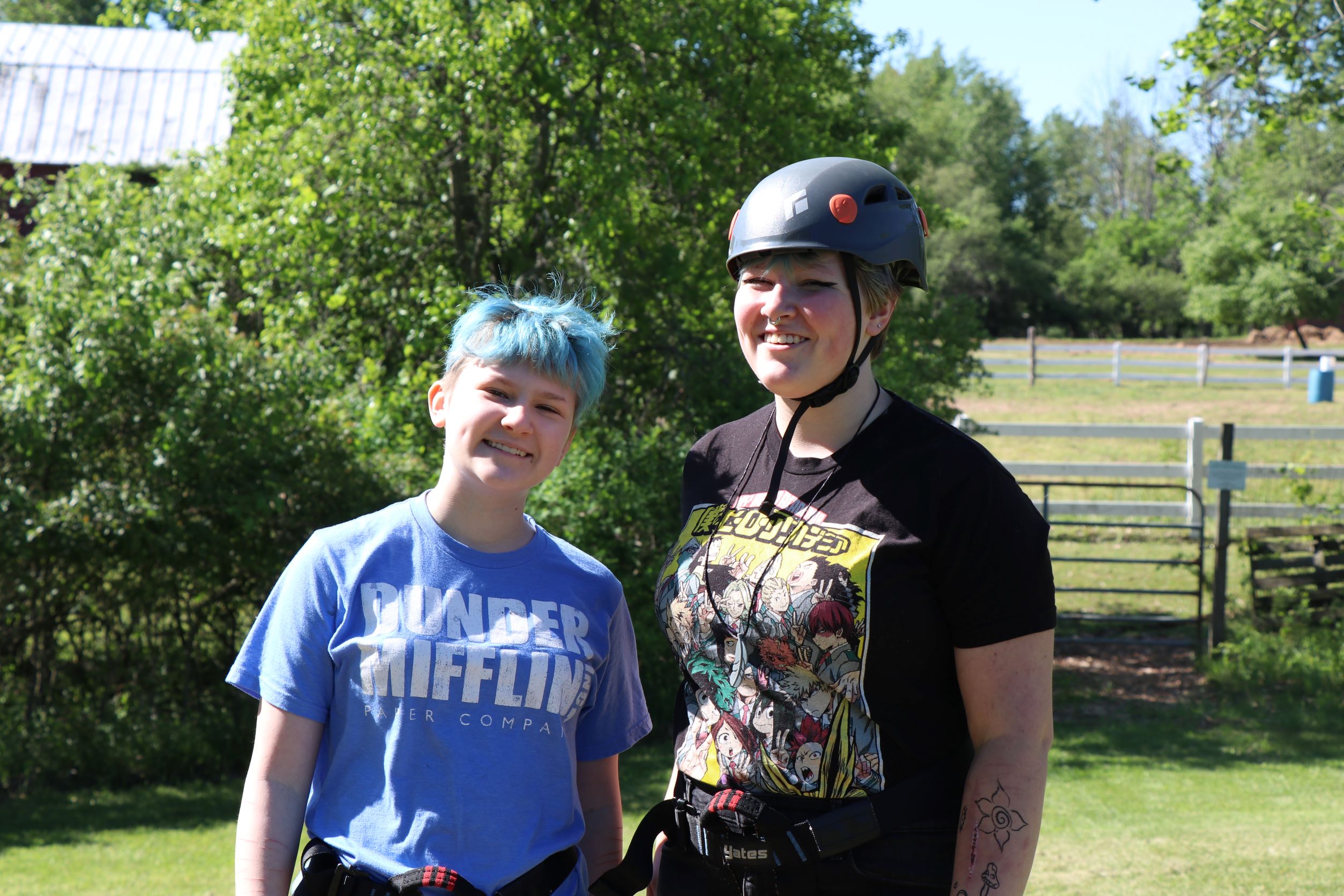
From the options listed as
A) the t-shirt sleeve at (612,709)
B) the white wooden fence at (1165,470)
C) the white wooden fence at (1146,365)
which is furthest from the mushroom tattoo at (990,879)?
the white wooden fence at (1146,365)

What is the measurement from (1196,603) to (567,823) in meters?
12.6

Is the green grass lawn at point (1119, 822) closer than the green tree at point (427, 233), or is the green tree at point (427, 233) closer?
the green grass lawn at point (1119, 822)

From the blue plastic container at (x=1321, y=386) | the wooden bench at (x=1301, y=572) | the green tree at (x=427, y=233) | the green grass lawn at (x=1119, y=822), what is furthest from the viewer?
the blue plastic container at (x=1321, y=386)

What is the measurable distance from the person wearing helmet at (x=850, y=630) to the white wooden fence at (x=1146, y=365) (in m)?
27.7

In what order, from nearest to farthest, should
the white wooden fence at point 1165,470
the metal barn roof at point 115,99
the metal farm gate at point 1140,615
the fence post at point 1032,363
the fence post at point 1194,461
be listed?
the metal farm gate at point 1140,615 < the white wooden fence at point 1165,470 < the fence post at point 1194,461 < the metal barn roof at point 115,99 < the fence post at point 1032,363

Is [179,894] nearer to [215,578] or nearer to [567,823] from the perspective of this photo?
[215,578]

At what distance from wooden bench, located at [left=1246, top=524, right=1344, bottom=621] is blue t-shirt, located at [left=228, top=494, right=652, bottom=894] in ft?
38.9

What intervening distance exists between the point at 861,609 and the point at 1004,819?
435mm

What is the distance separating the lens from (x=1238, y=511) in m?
15.5

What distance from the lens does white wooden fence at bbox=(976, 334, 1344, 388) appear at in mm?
29312

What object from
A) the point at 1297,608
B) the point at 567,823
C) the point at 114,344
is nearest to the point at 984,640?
the point at 567,823

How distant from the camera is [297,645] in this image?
2.14 metres

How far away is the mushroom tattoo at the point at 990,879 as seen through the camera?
82.3 inches

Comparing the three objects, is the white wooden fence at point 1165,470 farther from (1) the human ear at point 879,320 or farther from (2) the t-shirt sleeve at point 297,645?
(2) the t-shirt sleeve at point 297,645
